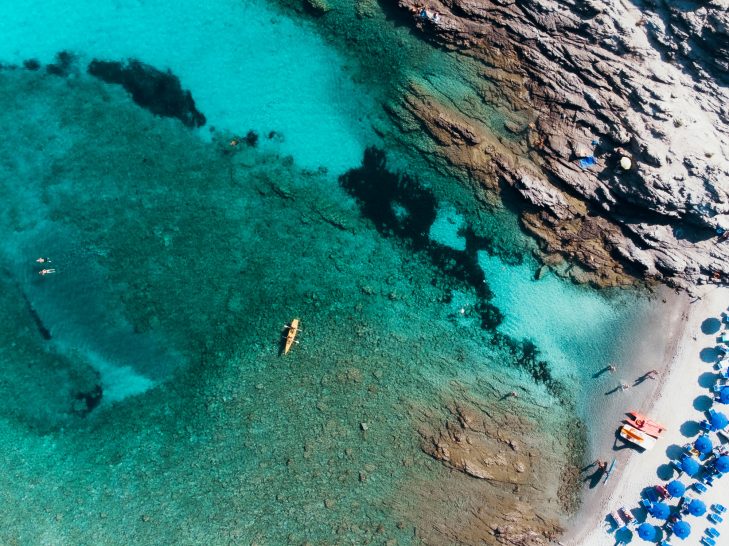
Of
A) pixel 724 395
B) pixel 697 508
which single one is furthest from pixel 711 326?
pixel 697 508

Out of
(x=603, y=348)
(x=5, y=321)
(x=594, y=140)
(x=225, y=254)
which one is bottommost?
(x=5, y=321)

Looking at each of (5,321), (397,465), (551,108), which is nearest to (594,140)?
(551,108)

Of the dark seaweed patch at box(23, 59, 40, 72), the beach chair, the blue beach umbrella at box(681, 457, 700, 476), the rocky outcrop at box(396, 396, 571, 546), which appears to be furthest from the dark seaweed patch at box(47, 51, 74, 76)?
the beach chair

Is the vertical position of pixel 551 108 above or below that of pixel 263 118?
above

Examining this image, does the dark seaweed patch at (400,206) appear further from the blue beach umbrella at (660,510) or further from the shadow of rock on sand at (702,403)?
the blue beach umbrella at (660,510)

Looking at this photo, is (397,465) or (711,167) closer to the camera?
(711,167)

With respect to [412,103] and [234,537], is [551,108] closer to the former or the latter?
[412,103]
